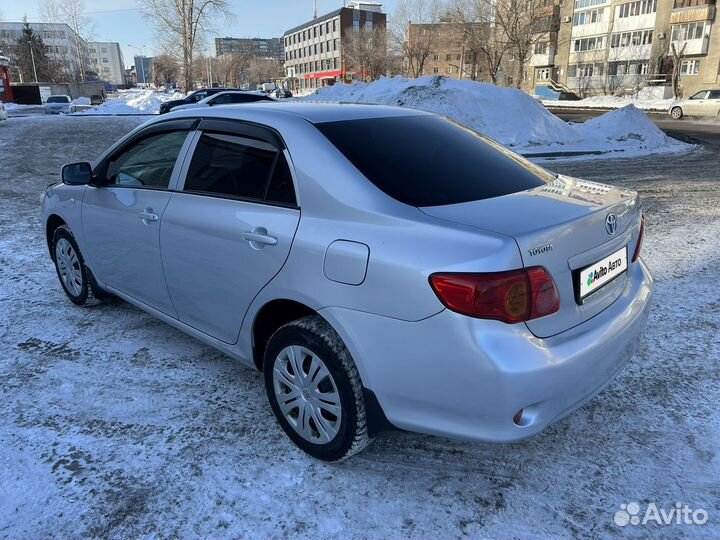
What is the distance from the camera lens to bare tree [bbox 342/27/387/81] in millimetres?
68438

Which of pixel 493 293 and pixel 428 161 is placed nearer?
pixel 493 293

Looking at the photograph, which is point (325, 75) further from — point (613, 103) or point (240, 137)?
point (240, 137)

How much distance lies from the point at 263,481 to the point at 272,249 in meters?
1.08

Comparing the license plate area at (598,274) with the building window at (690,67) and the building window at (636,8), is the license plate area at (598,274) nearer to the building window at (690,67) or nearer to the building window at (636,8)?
the building window at (690,67)

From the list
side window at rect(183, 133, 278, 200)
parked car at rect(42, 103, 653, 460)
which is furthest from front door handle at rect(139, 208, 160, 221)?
side window at rect(183, 133, 278, 200)

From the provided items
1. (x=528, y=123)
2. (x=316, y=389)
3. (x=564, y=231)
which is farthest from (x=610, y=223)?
(x=528, y=123)

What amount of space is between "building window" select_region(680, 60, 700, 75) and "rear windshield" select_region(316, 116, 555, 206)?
181ft

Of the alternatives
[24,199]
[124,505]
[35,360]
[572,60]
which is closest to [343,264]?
[124,505]

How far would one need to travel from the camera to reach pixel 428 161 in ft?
9.14

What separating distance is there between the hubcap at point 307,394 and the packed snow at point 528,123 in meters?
12.7

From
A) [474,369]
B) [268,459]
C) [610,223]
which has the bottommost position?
[268,459]

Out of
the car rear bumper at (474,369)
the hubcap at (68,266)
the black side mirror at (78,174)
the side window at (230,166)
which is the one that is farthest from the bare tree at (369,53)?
the car rear bumper at (474,369)

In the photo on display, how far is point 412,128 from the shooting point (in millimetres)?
3121

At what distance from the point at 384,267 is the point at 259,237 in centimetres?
78
